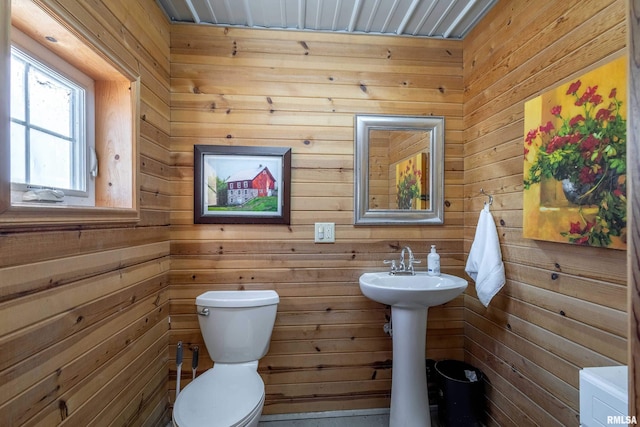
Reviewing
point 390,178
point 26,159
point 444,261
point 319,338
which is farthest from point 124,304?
point 444,261

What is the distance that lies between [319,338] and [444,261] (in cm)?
94

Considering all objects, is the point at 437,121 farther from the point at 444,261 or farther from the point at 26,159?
the point at 26,159

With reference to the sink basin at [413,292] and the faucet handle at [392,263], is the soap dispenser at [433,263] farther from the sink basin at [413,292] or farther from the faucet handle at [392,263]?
the faucet handle at [392,263]

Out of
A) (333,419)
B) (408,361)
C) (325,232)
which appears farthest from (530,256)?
Result: (333,419)

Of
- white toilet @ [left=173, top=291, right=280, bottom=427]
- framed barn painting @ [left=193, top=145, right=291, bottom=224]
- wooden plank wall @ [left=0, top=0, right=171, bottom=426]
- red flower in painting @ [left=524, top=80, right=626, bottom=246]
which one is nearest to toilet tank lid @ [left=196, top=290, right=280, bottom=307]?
white toilet @ [left=173, top=291, right=280, bottom=427]

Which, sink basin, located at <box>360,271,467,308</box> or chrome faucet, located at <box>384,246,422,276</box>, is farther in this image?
chrome faucet, located at <box>384,246,422,276</box>

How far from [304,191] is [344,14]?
1042mm

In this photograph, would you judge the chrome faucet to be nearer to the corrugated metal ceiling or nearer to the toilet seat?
the toilet seat

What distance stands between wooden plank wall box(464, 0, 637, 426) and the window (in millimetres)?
1948

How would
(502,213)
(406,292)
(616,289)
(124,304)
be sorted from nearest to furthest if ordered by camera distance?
(616,289) → (124,304) → (406,292) → (502,213)

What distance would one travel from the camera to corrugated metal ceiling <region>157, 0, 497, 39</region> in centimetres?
162

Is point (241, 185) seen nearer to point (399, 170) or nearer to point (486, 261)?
point (399, 170)

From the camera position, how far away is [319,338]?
6.12 ft

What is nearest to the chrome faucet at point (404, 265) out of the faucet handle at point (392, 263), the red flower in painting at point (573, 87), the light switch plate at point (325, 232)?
the faucet handle at point (392, 263)
